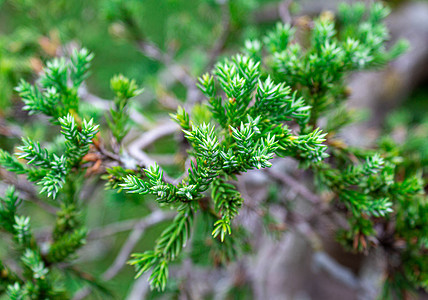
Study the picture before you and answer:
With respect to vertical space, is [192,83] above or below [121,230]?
above

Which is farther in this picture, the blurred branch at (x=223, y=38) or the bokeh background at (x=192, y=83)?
the blurred branch at (x=223, y=38)

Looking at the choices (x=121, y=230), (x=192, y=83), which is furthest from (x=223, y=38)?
(x=121, y=230)

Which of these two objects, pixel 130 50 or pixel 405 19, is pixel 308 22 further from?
pixel 130 50

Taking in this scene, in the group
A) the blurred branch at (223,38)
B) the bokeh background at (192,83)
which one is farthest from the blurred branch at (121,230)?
the blurred branch at (223,38)

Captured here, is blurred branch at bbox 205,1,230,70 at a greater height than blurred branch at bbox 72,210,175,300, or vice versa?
blurred branch at bbox 205,1,230,70

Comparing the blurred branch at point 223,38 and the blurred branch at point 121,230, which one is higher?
the blurred branch at point 223,38

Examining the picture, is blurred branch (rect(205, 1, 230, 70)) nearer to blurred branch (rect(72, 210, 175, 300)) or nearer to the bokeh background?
the bokeh background

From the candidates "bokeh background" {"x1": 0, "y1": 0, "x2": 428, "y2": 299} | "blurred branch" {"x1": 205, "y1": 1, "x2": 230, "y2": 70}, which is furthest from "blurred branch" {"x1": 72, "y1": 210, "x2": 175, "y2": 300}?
"blurred branch" {"x1": 205, "y1": 1, "x2": 230, "y2": 70}

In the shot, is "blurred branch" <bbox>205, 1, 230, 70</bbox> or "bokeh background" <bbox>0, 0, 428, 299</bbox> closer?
"bokeh background" <bbox>0, 0, 428, 299</bbox>

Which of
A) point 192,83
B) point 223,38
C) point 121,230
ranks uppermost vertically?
point 223,38

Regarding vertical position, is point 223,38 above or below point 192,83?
above

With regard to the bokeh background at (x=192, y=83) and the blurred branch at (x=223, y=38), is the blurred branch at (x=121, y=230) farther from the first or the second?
the blurred branch at (x=223, y=38)

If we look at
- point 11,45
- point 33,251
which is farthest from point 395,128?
point 11,45

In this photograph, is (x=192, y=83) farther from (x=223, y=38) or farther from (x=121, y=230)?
(x=121, y=230)
